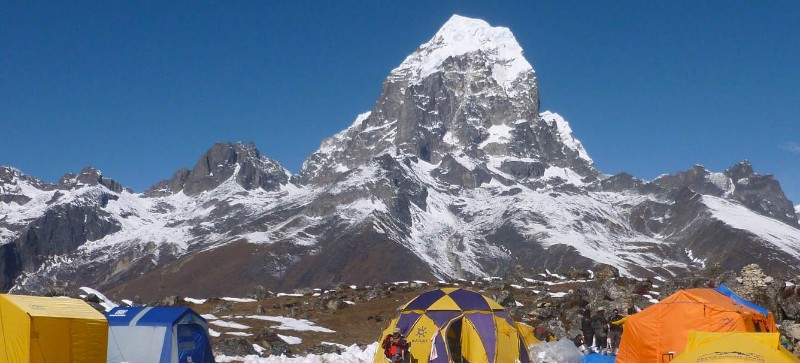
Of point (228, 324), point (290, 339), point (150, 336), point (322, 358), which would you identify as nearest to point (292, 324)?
point (228, 324)

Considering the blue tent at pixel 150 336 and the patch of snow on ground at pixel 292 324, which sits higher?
the patch of snow on ground at pixel 292 324

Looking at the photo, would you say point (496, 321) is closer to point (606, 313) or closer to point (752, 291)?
point (606, 313)

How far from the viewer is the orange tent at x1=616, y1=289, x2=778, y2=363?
2591 centimetres

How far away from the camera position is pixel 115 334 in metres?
30.0

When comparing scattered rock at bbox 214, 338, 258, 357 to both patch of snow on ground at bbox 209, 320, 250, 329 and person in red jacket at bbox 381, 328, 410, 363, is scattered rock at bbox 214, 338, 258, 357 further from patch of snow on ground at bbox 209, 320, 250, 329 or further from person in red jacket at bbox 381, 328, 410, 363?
patch of snow on ground at bbox 209, 320, 250, 329

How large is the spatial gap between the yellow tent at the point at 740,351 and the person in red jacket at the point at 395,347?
11830 millimetres

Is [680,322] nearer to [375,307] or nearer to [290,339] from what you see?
[290,339]

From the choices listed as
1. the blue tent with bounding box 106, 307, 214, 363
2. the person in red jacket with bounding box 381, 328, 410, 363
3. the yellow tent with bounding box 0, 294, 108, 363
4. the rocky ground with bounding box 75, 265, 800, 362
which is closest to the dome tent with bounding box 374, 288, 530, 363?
the person in red jacket with bounding box 381, 328, 410, 363

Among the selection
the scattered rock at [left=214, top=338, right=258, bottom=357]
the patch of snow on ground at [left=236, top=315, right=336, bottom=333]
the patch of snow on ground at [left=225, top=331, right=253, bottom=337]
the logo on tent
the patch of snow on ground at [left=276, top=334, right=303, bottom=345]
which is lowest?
the logo on tent

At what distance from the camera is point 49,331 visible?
2112 cm

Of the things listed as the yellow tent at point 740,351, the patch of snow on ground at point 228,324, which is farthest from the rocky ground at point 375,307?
the yellow tent at point 740,351

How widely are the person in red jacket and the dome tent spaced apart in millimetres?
1338

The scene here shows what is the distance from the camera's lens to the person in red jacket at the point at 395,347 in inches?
1107

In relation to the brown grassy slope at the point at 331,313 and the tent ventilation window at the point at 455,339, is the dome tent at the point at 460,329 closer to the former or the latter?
the tent ventilation window at the point at 455,339
